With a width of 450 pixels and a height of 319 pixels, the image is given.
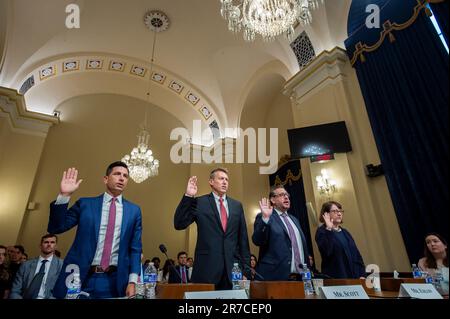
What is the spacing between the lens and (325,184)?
4379 mm

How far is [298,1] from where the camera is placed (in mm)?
3695

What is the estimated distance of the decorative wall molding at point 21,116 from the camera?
18.2 feet

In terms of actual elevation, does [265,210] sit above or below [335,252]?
above

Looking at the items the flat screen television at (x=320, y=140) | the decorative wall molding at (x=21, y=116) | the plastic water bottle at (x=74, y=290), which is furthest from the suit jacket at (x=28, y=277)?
the decorative wall molding at (x=21, y=116)

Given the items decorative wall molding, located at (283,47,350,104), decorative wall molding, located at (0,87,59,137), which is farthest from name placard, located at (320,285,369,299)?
decorative wall molding, located at (0,87,59,137)

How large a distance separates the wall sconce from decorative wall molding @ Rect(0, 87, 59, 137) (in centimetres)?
639

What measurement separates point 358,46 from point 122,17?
504 centimetres

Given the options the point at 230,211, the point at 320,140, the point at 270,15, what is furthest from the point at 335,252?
the point at 270,15

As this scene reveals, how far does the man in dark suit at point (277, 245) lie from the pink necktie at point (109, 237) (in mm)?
1027

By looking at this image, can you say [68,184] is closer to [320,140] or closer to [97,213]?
[97,213]

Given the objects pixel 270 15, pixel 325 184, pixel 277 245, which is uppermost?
pixel 270 15

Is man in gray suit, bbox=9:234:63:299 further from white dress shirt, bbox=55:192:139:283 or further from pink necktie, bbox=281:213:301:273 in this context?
pink necktie, bbox=281:213:301:273

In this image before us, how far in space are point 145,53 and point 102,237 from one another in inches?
258

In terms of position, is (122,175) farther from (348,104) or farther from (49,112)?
(49,112)
